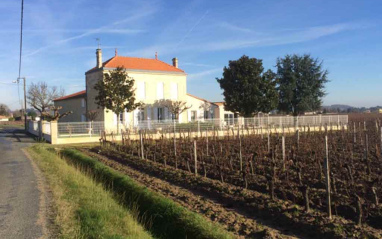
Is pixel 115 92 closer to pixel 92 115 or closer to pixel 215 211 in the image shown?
pixel 92 115

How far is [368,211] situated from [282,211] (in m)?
1.40

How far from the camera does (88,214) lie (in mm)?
6133

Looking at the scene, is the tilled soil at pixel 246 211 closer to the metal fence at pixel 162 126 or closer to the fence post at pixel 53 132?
the metal fence at pixel 162 126

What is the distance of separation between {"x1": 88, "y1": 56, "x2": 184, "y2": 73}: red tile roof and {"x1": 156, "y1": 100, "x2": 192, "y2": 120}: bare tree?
11.2ft

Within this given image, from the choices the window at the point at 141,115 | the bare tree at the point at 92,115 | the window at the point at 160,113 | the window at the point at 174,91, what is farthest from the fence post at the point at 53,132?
the window at the point at 174,91

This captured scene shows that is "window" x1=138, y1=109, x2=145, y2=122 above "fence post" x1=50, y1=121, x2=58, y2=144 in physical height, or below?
above

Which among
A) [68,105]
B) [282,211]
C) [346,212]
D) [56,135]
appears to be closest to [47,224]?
[282,211]

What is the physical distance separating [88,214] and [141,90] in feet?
89.1

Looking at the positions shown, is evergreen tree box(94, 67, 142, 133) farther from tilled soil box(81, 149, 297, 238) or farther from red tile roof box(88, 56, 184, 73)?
tilled soil box(81, 149, 297, 238)

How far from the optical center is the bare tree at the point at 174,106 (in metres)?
32.3

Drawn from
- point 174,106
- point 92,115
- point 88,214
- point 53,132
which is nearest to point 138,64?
point 174,106

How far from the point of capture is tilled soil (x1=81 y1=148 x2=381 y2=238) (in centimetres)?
533

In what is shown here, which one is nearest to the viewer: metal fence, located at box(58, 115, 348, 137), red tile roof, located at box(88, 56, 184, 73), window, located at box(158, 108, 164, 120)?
metal fence, located at box(58, 115, 348, 137)

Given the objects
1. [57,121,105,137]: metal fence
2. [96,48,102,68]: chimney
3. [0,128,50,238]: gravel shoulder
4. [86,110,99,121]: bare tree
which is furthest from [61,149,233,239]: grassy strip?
[96,48,102,68]: chimney
